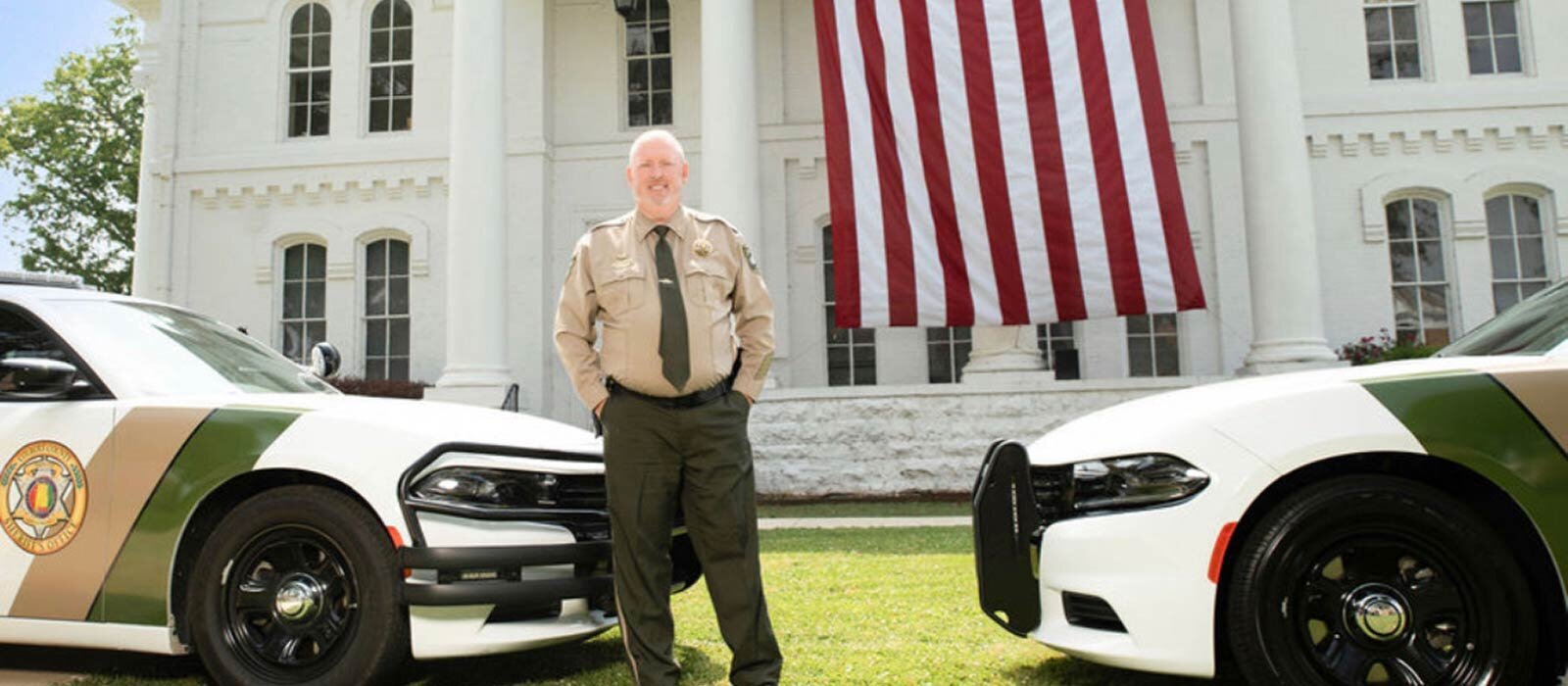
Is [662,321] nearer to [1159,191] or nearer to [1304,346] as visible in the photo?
[1159,191]

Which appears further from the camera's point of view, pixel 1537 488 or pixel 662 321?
pixel 662 321

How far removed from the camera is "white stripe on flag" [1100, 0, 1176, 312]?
11.7m

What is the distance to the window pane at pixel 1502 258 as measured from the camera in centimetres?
1496

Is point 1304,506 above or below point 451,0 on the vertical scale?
below

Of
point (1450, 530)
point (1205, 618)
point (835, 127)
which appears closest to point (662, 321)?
point (1205, 618)

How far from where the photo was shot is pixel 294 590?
11.6ft

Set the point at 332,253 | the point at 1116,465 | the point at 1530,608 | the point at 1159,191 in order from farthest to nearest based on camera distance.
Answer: the point at 332,253, the point at 1159,191, the point at 1116,465, the point at 1530,608

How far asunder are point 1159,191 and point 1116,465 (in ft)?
30.4

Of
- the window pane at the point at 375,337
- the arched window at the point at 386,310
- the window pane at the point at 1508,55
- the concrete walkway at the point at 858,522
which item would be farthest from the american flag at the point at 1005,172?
the window pane at the point at 375,337

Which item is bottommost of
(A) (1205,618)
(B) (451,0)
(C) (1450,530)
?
(A) (1205,618)

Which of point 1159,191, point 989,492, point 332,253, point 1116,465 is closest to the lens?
point 1116,465

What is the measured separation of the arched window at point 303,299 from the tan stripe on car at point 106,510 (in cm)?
1346

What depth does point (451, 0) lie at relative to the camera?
1650 centimetres

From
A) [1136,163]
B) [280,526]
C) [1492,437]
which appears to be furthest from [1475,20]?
[280,526]
